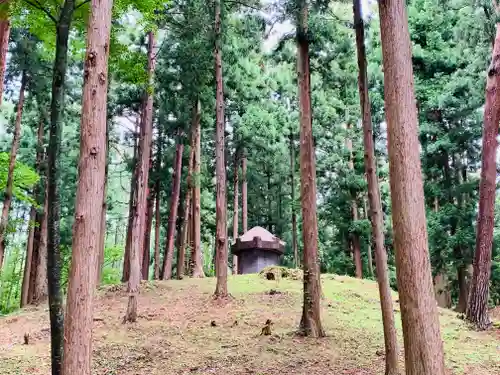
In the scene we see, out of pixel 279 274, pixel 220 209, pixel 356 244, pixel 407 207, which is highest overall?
pixel 220 209

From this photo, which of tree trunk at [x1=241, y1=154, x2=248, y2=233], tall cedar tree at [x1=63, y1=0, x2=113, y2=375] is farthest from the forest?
tree trunk at [x1=241, y1=154, x2=248, y2=233]

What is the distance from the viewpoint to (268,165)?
24812 mm

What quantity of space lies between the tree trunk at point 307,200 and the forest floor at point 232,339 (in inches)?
16.8

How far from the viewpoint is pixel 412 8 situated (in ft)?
51.9

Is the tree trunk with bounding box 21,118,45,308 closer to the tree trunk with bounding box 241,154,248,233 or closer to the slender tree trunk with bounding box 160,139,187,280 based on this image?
the slender tree trunk with bounding box 160,139,187,280

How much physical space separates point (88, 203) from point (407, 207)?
2.72m

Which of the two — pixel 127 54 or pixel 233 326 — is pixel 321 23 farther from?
pixel 233 326

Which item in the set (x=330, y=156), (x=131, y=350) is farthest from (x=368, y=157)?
(x=330, y=156)

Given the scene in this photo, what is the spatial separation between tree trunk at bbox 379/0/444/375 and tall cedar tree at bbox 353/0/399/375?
2592 millimetres

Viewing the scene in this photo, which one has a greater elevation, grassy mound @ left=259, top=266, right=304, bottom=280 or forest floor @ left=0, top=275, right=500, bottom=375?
grassy mound @ left=259, top=266, right=304, bottom=280

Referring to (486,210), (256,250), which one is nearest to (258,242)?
(256,250)

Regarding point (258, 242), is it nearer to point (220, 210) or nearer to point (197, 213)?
point (197, 213)

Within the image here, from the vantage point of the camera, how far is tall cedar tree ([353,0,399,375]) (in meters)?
6.21

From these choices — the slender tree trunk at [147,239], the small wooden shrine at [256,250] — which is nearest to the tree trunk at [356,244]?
the small wooden shrine at [256,250]
